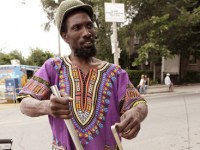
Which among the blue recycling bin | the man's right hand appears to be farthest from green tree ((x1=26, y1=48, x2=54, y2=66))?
the man's right hand

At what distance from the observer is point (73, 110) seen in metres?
1.44

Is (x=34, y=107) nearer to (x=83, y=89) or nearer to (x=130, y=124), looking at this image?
(x=83, y=89)

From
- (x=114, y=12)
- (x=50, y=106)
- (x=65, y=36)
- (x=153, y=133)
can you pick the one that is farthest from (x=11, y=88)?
(x=50, y=106)

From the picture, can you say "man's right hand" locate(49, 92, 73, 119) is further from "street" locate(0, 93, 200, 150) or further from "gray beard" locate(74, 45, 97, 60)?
Answer: "street" locate(0, 93, 200, 150)

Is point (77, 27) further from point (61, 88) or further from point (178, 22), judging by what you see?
point (178, 22)

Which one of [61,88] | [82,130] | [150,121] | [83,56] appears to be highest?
[83,56]

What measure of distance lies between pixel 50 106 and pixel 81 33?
20.6 inches

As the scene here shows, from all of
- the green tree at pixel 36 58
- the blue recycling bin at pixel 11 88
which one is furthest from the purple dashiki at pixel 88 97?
the green tree at pixel 36 58

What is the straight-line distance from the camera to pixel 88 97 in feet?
4.79

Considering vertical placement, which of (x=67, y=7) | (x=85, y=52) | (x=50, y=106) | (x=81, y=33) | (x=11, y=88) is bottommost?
(x=11, y=88)

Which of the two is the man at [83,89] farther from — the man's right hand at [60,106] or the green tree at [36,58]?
the green tree at [36,58]

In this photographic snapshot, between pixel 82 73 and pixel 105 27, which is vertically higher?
pixel 105 27

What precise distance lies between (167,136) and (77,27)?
4900 millimetres

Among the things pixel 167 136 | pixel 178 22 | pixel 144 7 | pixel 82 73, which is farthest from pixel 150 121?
pixel 144 7
